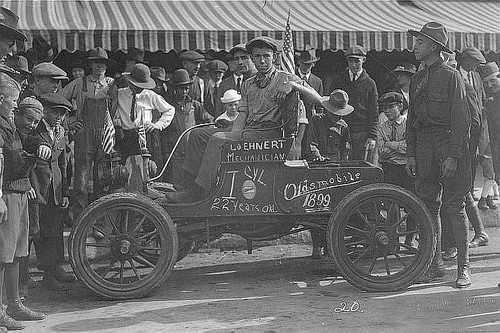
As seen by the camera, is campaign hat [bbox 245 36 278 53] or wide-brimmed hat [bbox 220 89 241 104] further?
wide-brimmed hat [bbox 220 89 241 104]

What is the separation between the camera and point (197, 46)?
8.71 meters

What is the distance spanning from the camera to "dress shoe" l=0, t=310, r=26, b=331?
487cm

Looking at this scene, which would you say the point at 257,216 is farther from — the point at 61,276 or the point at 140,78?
the point at 140,78

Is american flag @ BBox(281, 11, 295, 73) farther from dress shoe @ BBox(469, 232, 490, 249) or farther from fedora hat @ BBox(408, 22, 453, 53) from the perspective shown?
dress shoe @ BBox(469, 232, 490, 249)

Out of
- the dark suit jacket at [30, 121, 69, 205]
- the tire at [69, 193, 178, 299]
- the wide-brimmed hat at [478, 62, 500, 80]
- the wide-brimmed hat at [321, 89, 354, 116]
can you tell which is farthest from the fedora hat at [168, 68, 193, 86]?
the wide-brimmed hat at [478, 62, 500, 80]

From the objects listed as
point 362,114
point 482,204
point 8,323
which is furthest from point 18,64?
point 482,204

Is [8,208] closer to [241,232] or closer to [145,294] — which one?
[145,294]

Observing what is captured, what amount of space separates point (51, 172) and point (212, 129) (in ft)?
4.20

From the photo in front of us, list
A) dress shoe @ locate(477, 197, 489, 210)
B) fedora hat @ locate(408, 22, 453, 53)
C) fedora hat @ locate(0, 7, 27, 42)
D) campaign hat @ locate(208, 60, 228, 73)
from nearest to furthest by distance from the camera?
1. fedora hat @ locate(0, 7, 27, 42)
2. fedora hat @ locate(408, 22, 453, 53)
3. campaign hat @ locate(208, 60, 228, 73)
4. dress shoe @ locate(477, 197, 489, 210)

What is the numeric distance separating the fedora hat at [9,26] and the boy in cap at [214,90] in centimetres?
279

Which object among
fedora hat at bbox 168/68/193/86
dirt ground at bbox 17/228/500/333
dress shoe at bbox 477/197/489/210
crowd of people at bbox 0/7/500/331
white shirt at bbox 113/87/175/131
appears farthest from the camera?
dress shoe at bbox 477/197/489/210

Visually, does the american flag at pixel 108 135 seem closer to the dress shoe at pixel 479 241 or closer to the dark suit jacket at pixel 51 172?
the dark suit jacket at pixel 51 172

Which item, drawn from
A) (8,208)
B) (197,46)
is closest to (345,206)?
(8,208)

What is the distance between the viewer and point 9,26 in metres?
5.05
